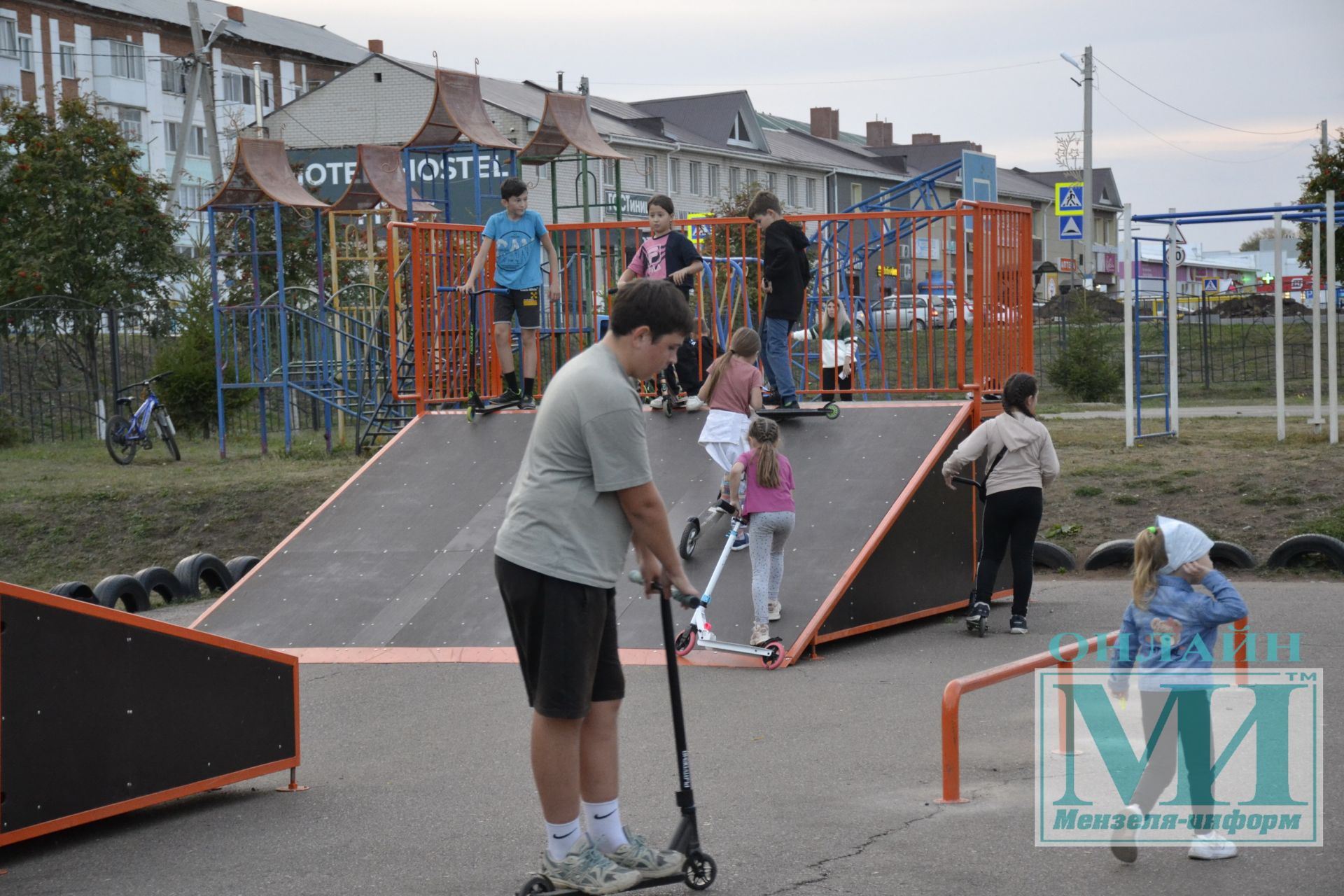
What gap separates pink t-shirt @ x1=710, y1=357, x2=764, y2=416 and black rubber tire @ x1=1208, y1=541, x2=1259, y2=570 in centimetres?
435

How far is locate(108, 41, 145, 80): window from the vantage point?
195 ft

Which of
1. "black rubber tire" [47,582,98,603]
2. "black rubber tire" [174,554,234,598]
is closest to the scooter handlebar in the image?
"black rubber tire" [47,582,98,603]

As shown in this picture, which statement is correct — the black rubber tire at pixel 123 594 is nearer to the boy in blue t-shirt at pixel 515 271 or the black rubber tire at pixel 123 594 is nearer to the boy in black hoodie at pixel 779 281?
the boy in blue t-shirt at pixel 515 271

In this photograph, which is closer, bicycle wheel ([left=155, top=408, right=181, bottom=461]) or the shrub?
bicycle wheel ([left=155, top=408, right=181, bottom=461])

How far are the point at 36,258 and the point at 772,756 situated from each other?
22.5 meters

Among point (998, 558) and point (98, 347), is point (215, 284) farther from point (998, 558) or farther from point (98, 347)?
point (998, 558)

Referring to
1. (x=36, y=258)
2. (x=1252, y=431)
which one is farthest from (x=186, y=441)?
(x=1252, y=431)

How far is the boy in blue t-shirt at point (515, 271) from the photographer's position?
12.2 metres

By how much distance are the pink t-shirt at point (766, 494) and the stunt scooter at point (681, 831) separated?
3.98 metres

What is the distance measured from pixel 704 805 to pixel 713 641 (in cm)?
281

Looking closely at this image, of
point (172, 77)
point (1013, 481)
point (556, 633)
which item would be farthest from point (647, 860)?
point (172, 77)

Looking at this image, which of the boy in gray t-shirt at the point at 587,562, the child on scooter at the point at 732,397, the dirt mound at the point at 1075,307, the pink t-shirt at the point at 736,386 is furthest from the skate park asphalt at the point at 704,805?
the dirt mound at the point at 1075,307

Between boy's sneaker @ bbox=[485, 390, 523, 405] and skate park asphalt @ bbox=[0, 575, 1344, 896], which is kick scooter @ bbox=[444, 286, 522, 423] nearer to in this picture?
boy's sneaker @ bbox=[485, 390, 523, 405]

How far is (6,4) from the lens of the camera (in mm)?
55406
